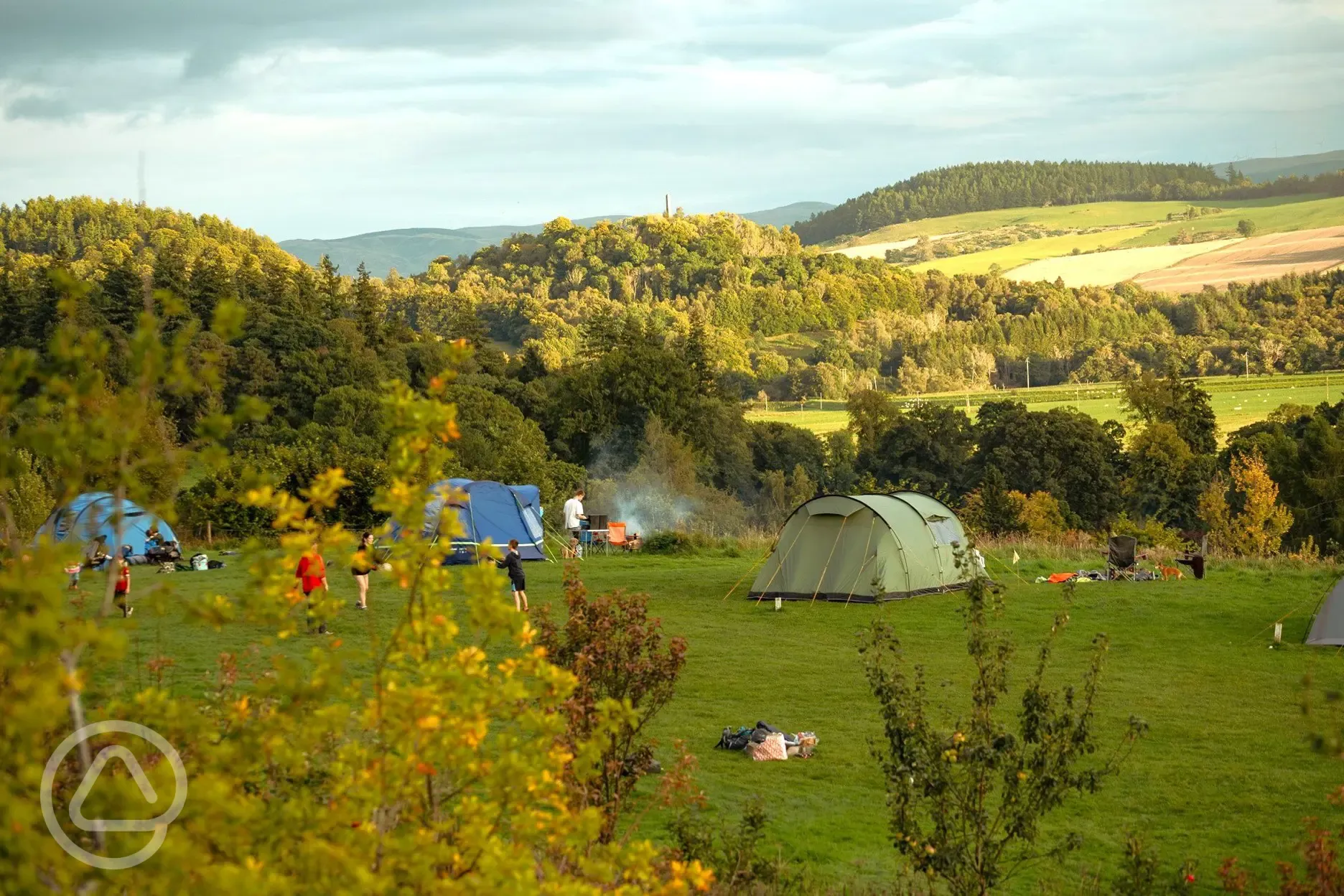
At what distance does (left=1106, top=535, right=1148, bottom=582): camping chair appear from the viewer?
20906 millimetres

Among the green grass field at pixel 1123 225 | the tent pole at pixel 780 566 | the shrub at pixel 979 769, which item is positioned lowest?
the tent pole at pixel 780 566

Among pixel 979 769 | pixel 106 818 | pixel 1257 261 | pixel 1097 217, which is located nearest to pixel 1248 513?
pixel 979 769

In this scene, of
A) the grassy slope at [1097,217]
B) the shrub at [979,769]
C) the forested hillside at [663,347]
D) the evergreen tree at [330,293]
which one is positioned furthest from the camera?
the grassy slope at [1097,217]

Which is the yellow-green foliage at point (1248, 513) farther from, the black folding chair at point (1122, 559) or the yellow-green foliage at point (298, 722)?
the yellow-green foliage at point (298, 722)

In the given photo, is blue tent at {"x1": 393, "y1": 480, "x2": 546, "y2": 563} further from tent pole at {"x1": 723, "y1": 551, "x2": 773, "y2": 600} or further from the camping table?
tent pole at {"x1": 723, "y1": 551, "x2": 773, "y2": 600}

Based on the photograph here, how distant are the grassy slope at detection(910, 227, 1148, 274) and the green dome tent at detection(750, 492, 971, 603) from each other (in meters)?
143

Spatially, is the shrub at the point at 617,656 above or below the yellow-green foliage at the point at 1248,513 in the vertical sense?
above

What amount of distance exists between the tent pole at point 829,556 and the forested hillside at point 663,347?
752 cm

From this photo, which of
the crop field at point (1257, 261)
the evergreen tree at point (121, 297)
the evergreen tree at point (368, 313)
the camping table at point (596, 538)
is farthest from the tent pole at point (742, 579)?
the crop field at point (1257, 261)

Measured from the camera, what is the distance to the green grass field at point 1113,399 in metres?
88.3

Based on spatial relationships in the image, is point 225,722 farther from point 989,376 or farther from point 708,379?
point 989,376

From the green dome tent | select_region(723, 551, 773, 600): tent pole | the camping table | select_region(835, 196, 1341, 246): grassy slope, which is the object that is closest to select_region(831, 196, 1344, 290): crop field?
select_region(835, 196, 1341, 246): grassy slope

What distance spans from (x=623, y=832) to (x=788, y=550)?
38.3ft

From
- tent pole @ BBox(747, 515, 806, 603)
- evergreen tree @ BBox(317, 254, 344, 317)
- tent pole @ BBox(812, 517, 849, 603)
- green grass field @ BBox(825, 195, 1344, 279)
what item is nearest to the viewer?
tent pole @ BBox(812, 517, 849, 603)
